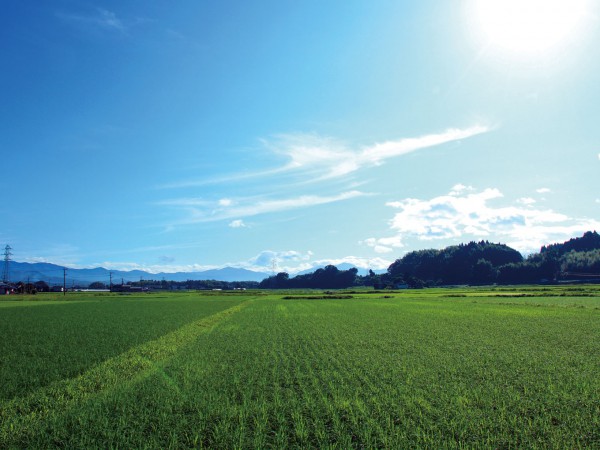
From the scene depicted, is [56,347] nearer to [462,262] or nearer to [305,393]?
[305,393]

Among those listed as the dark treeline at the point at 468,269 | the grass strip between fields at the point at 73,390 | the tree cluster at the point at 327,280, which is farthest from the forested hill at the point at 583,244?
the grass strip between fields at the point at 73,390

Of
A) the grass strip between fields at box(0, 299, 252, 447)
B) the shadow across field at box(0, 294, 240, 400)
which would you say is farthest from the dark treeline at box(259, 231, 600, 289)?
the grass strip between fields at box(0, 299, 252, 447)

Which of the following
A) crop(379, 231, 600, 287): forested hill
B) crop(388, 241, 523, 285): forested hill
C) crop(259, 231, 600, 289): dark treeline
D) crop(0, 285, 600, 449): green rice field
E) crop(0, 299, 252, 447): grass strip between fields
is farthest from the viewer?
crop(388, 241, 523, 285): forested hill

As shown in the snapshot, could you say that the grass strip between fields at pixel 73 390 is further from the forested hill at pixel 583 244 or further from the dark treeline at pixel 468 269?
the forested hill at pixel 583 244

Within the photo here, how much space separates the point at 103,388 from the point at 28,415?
2503 mm

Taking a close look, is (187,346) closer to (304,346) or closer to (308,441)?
(304,346)

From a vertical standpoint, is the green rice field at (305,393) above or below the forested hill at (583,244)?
below

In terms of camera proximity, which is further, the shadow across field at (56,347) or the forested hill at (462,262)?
the forested hill at (462,262)

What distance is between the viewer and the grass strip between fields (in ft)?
27.3

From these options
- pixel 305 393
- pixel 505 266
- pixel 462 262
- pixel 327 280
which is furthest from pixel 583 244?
pixel 305 393

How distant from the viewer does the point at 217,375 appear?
12359 mm

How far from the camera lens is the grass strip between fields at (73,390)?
8.34m

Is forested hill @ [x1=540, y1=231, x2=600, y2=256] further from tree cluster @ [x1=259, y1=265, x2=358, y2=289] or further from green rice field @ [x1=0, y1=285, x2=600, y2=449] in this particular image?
green rice field @ [x1=0, y1=285, x2=600, y2=449]

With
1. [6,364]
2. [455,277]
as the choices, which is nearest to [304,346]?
[6,364]
